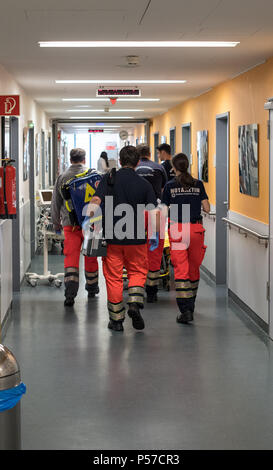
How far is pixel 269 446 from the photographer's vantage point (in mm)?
4016

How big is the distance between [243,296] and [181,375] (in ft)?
8.84

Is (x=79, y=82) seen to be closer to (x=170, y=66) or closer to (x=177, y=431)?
(x=170, y=66)

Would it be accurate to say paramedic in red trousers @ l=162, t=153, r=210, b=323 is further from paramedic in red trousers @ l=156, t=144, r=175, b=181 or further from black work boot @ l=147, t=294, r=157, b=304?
paramedic in red trousers @ l=156, t=144, r=175, b=181

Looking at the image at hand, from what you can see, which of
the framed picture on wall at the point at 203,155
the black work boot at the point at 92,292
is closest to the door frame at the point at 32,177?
the framed picture on wall at the point at 203,155

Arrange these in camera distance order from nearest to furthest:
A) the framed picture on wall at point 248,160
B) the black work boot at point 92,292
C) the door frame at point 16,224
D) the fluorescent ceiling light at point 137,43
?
the fluorescent ceiling light at point 137,43 < the framed picture on wall at point 248,160 < the black work boot at point 92,292 < the door frame at point 16,224

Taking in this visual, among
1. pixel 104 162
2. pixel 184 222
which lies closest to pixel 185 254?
pixel 184 222

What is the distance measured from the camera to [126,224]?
6.52m

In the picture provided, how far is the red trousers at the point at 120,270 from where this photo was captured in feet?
21.8

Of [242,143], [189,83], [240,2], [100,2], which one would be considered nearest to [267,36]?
[240,2]

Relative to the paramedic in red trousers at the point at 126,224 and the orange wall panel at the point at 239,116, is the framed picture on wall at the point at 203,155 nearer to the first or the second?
the orange wall panel at the point at 239,116

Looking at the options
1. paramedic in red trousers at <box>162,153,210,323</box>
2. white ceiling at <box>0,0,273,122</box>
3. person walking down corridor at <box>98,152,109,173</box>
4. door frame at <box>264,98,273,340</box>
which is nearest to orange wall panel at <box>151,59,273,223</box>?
white ceiling at <box>0,0,273,122</box>

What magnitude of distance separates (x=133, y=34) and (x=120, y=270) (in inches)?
85.3

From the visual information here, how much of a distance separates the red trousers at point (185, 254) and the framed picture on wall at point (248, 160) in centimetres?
90

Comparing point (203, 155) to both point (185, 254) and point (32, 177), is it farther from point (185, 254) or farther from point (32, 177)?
point (185, 254)
